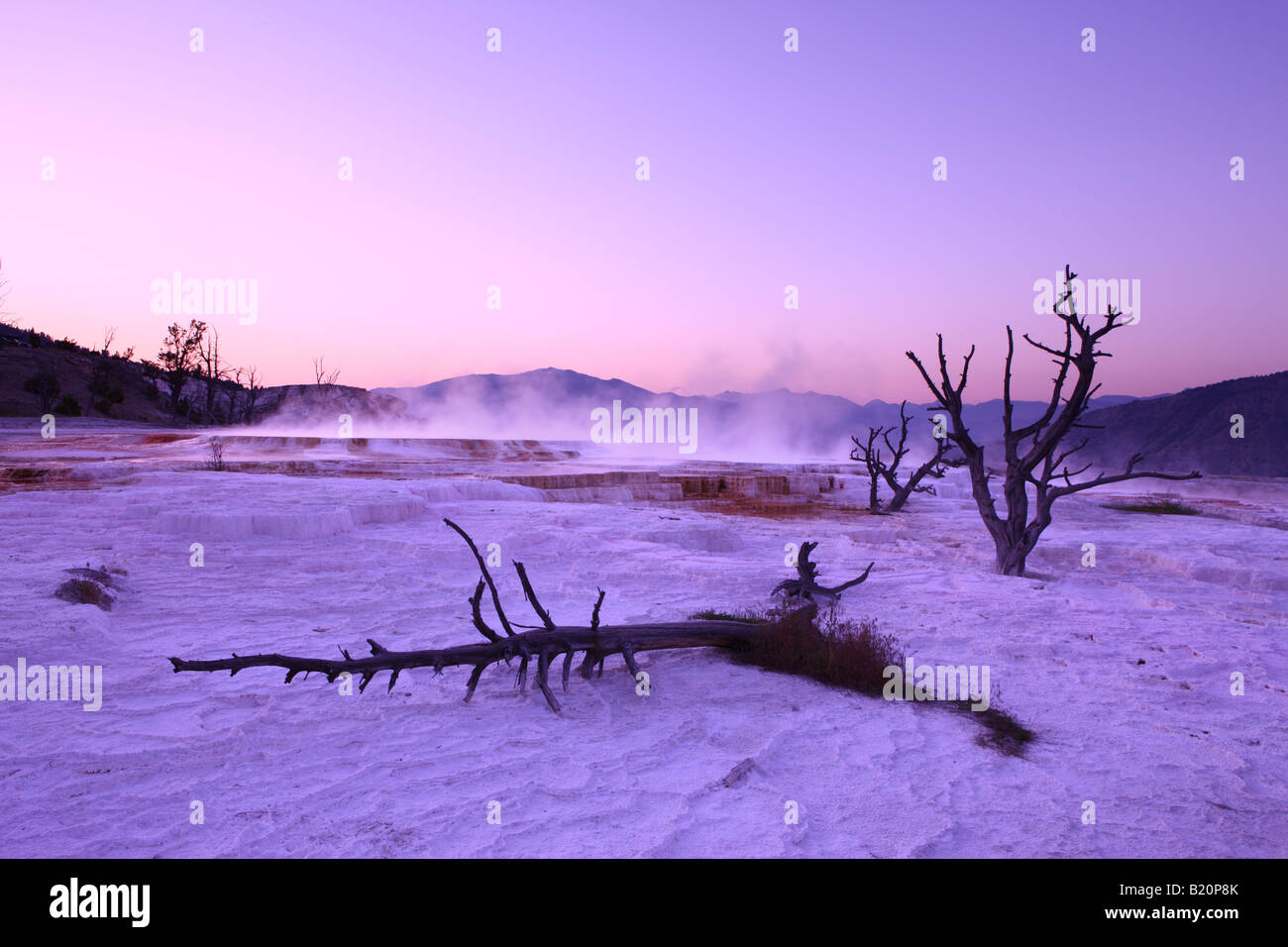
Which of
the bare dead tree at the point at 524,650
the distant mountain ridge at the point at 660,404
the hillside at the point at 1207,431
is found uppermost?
the distant mountain ridge at the point at 660,404

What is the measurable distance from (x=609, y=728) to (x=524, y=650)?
2.64ft

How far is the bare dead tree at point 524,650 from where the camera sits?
3.72m

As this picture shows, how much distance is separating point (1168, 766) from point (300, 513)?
10.1 meters

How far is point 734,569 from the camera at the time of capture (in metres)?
8.70

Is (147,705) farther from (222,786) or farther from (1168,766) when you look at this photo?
(1168,766)

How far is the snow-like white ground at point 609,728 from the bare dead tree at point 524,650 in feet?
0.58

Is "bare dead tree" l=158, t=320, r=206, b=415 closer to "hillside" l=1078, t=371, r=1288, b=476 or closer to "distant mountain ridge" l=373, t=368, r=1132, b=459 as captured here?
"distant mountain ridge" l=373, t=368, r=1132, b=459

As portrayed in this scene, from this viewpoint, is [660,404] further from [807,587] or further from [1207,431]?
[807,587]

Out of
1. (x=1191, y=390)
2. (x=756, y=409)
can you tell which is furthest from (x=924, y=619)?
(x=756, y=409)

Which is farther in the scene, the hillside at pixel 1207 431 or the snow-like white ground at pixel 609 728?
the hillside at pixel 1207 431

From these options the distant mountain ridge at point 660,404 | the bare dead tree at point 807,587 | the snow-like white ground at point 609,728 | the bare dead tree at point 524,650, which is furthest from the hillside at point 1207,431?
the bare dead tree at point 524,650

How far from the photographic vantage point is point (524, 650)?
171 inches

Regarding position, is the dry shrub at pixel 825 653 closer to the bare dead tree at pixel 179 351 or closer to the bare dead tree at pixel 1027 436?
the bare dead tree at pixel 1027 436
